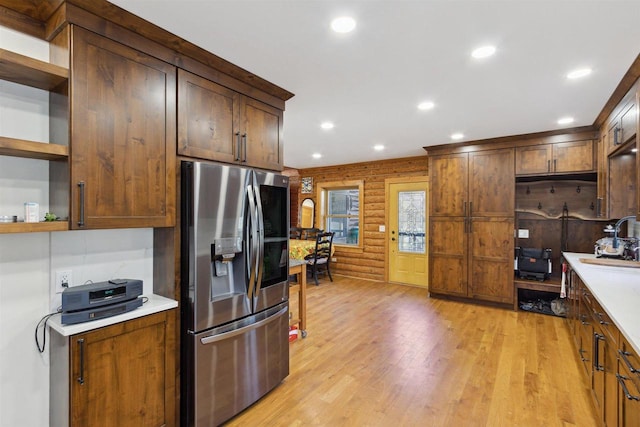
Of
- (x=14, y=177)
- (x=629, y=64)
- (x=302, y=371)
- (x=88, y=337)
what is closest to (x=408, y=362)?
(x=302, y=371)

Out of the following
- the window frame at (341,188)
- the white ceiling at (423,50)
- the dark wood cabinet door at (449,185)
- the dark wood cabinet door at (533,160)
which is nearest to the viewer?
the white ceiling at (423,50)

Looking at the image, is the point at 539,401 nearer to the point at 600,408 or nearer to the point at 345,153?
the point at 600,408

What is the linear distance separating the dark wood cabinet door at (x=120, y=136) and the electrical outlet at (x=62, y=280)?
41cm

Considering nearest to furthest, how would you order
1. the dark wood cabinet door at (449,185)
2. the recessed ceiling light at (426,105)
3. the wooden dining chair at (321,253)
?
the recessed ceiling light at (426,105) < the dark wood cabinet door at (449,185) < the wooden dining chair at (321,253)

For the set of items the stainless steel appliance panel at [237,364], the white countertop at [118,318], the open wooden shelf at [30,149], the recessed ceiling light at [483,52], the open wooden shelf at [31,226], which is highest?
the recessed ceiling light at [483,52]

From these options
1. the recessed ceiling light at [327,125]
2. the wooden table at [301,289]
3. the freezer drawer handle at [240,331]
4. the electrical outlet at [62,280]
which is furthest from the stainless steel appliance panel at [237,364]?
the recessed ceiling light at [327,125]

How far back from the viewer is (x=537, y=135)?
4.32 metres

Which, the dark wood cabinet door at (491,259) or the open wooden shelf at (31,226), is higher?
the open wooden shelf at (31,226)

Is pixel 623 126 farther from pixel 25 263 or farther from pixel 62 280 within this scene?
pixel 25 263

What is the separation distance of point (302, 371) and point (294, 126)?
2807 mm

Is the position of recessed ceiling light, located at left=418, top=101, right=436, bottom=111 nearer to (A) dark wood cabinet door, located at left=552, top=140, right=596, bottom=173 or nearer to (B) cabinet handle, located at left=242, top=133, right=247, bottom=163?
(B) cabinet handle, located at left=242, top=133, right=247, bottom=163

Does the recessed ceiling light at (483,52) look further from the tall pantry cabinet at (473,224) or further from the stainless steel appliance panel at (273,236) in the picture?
the tall pantry cabinet at (473,224)

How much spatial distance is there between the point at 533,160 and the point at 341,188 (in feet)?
12.5

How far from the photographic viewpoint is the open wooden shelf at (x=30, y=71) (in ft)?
4.79
